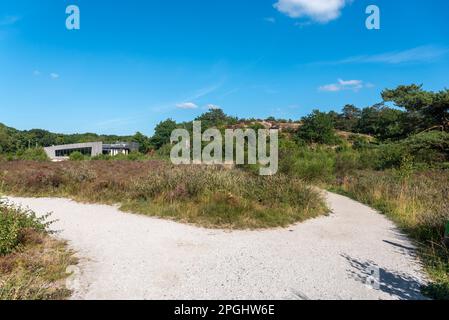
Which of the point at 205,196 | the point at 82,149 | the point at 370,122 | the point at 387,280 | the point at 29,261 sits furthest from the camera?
the point at 82,149

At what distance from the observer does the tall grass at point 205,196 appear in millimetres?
7270

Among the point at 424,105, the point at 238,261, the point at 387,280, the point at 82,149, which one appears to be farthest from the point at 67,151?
the point at 387,280

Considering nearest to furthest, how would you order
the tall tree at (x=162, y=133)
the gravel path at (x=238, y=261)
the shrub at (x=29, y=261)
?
the shrub at (x=29, y=261), the gravel path at (x=238, y=261), the tall tree at (x=162, y=133)

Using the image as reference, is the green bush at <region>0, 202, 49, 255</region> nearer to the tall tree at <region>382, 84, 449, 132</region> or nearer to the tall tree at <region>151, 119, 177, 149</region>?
the tall tree at <region>382, 84, 449, 132</region>

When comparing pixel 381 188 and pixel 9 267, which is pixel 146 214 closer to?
pixel 9 267

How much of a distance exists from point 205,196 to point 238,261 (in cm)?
387

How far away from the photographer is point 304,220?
760 cm

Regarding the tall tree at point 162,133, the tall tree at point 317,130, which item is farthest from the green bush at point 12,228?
the tall tree at point 162,133

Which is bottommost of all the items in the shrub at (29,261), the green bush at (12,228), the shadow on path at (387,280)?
the shadow on path at (387,280)

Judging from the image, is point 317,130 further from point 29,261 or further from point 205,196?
point 29,261

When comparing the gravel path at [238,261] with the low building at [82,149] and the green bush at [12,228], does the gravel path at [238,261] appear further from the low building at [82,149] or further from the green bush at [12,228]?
the low building at [82,149]

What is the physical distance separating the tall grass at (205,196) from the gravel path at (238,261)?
58 cm

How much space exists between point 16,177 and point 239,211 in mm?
Answer: 10917

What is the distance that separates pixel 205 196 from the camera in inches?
329
